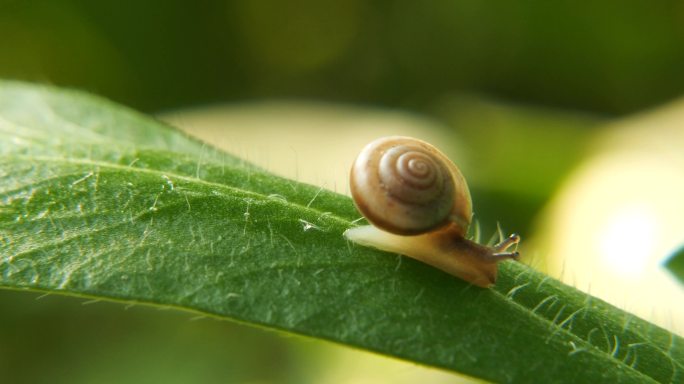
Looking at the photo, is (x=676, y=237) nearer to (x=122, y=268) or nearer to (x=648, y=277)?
(x=648, y=277)

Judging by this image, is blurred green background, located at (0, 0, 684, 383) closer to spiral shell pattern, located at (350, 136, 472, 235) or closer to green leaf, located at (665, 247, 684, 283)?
green leaf, located at (665, 247, 684, 283)

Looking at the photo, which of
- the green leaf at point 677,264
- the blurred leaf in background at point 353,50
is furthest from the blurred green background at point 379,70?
the green leaf at point 677,264

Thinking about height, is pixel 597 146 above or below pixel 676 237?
above

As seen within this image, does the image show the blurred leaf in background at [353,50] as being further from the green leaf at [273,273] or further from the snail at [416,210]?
the snail at [416,210]

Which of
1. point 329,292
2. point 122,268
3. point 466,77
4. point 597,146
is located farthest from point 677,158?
point 122,268

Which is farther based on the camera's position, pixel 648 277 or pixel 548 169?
pixel 548 169

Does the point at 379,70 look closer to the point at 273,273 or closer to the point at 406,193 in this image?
the point at 406,193

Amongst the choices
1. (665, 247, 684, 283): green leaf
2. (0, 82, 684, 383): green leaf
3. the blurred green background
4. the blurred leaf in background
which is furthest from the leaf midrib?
the blurred leaf in background

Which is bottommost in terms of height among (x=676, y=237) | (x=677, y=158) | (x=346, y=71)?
(x=676, y=237)
